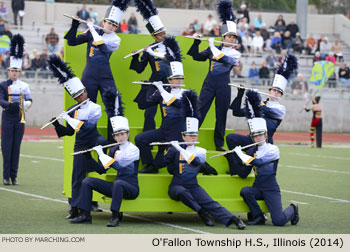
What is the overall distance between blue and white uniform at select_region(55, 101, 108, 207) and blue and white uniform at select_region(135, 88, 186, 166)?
0.56 metres

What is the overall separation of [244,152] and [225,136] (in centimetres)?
101

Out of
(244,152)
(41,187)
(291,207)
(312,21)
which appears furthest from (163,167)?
(312,21)

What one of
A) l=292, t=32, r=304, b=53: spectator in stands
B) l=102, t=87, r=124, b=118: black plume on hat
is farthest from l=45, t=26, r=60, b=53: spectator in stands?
l=102, t=87, r=124, b=118: black plume on hat

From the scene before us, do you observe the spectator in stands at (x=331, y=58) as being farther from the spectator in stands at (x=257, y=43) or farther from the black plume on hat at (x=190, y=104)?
the black plume on hat at (x=190, y=104)

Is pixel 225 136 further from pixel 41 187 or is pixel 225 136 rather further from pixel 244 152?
pixel 41 187

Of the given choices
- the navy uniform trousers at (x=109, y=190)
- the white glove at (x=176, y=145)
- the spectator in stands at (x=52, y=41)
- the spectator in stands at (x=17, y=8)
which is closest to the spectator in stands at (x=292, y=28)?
the spectator in stands at (x=52, y=41)

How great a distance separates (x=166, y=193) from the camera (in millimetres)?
10039

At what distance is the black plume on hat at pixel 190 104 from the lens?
391 inches

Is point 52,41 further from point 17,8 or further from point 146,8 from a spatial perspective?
point 146,8

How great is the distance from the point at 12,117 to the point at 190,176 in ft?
15.8

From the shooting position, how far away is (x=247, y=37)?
99.9ft

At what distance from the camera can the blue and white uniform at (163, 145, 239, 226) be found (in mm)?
9703

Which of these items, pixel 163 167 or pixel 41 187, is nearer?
pixel 163 167

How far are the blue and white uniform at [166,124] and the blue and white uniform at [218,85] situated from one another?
0.88m
